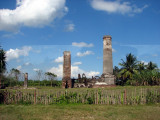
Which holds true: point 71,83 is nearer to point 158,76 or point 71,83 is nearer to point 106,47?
point 106,47

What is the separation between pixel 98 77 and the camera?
2750 cm

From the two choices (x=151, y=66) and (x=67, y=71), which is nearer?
(x=67, y=71)

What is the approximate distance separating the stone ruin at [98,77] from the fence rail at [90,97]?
49.1ft

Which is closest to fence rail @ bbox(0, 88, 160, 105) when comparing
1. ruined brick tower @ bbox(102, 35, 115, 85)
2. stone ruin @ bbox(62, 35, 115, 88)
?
stone ruin @ bbox(62, 35, 115, 88)

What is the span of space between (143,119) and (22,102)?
24.3ft

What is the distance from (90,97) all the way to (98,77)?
673 inches

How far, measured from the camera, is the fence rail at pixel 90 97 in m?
10.4

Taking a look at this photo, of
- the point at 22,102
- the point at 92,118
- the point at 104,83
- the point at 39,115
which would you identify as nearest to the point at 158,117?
the point at 92,118

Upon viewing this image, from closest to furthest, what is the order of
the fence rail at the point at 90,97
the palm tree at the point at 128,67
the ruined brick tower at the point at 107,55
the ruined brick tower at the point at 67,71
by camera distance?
the fence rail at the point at 90,97
the ruined brick tower at the point at 67,71
the ruined brick tower at the point at 107,55
the palm tree at the point at 128,67

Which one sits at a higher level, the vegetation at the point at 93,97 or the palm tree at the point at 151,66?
the palm tree at the point at 151,66

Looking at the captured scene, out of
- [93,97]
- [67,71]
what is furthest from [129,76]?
[93,97]

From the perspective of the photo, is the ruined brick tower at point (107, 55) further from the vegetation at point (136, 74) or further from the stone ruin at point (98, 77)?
the vegetation at point (136, 74)

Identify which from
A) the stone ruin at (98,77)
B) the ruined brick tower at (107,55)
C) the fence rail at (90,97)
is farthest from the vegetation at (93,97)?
the ruined brick tower at (107,55)

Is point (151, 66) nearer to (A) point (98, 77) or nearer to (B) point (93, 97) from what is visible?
(A) point (98, 77)
